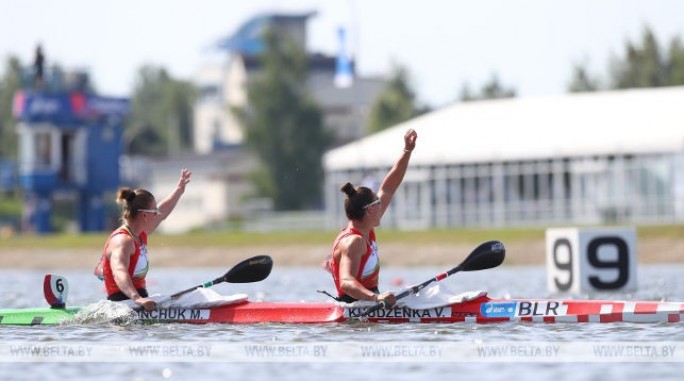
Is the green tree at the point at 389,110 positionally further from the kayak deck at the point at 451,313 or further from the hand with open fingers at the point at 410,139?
the hand with open fingers at the point at 410,139

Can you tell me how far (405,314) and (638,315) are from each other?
2.51 metres

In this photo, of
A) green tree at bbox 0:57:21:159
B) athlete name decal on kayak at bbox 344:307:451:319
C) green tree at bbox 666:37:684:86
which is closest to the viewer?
athlete name decal on kayak at bbox 344:307:451:319

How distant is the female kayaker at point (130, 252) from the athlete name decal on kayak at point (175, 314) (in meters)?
0.22

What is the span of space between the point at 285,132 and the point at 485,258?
2848 inches

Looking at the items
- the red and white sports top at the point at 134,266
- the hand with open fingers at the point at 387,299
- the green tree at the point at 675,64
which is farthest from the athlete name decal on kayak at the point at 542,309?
the green tree at the point at 675,64

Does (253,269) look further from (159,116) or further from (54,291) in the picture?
(159,116)

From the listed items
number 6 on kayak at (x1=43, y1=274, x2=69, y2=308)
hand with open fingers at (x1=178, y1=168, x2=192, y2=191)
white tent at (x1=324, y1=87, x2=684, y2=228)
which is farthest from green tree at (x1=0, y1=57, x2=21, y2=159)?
number 6 on kayak at (x1=43, y1=274, x2=69, y2=308)

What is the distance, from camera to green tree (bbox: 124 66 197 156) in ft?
377

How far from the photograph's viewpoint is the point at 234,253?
47.4 metres

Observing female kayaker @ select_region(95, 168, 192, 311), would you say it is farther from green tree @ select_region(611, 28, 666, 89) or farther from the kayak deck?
green tree @ select_region(611, 28, 666, 89)

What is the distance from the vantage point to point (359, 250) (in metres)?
16.7

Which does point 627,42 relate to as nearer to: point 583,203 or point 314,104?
point 314,104

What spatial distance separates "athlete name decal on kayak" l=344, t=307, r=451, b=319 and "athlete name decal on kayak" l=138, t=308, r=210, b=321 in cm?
176

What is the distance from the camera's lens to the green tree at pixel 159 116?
114938mm
